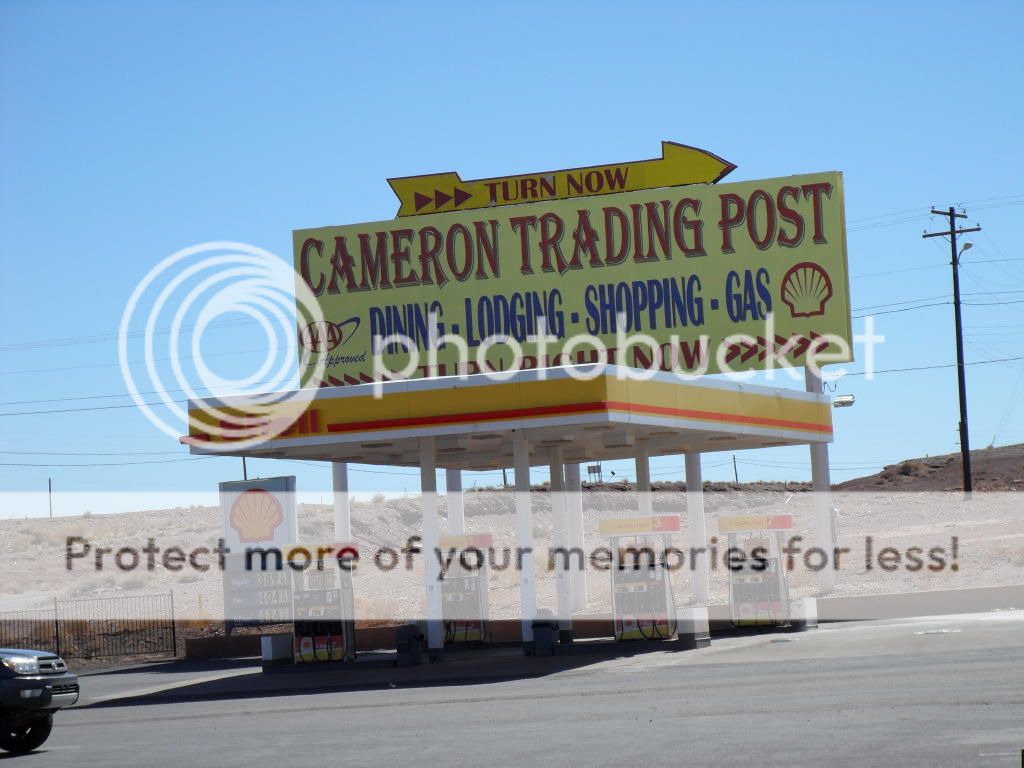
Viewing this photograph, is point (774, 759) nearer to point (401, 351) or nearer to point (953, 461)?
point (401, 351)

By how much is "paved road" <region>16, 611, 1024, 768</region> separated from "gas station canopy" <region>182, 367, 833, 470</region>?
540cm

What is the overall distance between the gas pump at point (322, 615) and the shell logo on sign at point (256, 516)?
8.05 meters

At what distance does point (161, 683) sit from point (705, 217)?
18689mm

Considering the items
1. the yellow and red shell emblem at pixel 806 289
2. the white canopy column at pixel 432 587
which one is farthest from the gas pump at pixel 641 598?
the yellow and red shell emblem at pixel 806 289

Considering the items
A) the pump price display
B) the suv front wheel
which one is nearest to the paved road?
the suv front wheel

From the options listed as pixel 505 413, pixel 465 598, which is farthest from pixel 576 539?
pixel 505 413

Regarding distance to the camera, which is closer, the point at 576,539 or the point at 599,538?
the point at 576,539

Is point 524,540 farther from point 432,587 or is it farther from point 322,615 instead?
point 322,615

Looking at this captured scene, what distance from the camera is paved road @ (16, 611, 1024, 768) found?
45.2 ft

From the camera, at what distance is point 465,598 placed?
34469mm

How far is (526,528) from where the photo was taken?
98.0 feet

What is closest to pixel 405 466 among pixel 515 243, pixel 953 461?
pixel 515 243

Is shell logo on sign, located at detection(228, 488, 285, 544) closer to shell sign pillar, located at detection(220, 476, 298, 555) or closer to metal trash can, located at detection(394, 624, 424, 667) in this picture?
shell sign pillar, located at detection(220, 476, 298, 555)

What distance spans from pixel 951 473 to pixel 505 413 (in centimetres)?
6571
